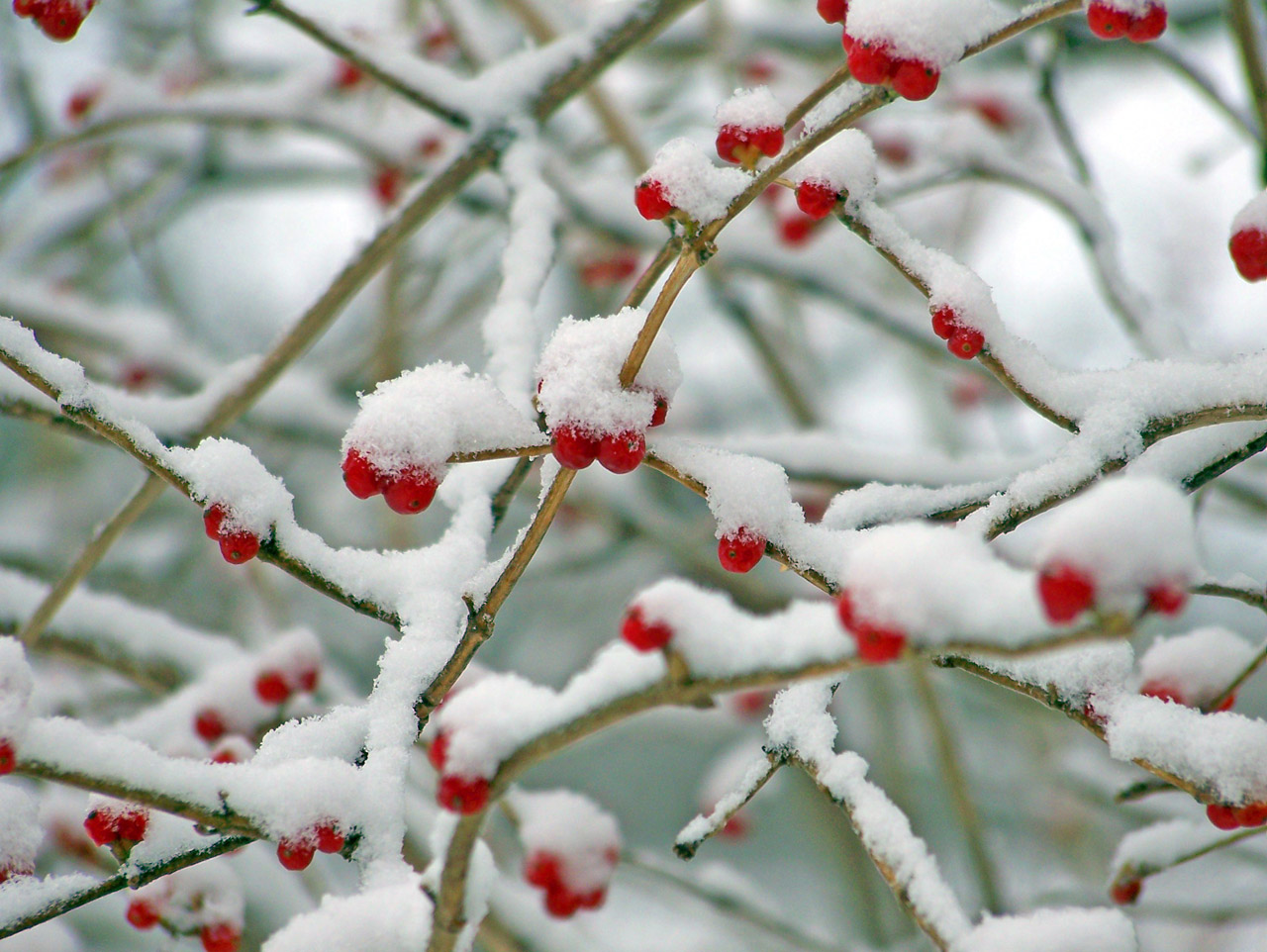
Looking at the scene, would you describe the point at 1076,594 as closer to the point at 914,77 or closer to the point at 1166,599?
the point at 1166,599

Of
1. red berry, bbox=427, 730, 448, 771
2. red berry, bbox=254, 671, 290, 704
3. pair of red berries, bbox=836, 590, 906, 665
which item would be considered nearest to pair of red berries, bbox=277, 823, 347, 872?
red berry, bbox=427, 730, 448, 771

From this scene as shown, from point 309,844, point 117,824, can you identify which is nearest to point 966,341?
point 309,844

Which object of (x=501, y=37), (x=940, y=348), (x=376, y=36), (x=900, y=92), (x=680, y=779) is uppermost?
(x=501, y=37)

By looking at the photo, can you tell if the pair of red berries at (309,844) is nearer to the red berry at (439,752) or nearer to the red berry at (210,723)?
the red berry at (439,752)

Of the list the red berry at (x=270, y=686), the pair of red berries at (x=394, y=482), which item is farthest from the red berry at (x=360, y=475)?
the red berry at (x=270, y=686)

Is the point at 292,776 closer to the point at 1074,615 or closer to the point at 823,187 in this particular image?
the point at 1074,615

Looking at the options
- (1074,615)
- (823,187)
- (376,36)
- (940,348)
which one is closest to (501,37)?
(376,36)
